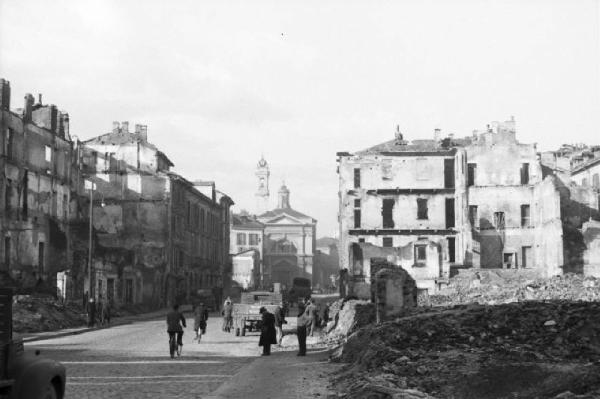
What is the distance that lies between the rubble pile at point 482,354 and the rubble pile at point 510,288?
16414mm

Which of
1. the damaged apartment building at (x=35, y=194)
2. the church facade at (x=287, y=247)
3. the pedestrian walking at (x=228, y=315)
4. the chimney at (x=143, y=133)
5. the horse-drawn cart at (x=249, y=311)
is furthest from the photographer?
the church facade at (x=287, y=247)

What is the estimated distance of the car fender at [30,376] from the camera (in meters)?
8.12

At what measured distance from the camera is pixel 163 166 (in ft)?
207

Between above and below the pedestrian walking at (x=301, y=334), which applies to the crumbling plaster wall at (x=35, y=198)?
above

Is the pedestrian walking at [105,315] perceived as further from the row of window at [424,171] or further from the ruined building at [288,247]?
the ruined building at [288,247]

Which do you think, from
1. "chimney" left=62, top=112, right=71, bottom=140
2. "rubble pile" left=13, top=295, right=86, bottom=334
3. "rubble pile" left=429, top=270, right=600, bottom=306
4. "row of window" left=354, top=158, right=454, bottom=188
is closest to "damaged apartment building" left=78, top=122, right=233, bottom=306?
"chimney" left=62, top=112, right=71, bottom=140

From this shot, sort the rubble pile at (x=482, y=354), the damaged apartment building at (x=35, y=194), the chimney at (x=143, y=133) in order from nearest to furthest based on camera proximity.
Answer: the rubble pile at (x=482, y=354) → the damaged apartment building at (x=35, y=194) → the chimney at (x=143, y=133)

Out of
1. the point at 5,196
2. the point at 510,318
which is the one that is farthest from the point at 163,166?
the point at 510,318

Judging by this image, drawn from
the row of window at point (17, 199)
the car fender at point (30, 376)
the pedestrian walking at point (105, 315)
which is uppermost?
the row of window at point (17, 199)

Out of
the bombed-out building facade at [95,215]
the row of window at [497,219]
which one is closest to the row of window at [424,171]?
the row of window at [497,219]

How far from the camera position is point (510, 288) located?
48.3 m

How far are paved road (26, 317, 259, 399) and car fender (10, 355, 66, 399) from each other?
991mm

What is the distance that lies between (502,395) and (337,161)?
193 feet

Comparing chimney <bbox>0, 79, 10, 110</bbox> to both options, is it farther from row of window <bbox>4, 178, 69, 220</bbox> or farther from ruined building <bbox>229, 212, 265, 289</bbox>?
ruined building <bbox>229, 212, 265, 289</bbox>
